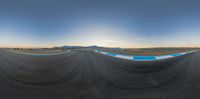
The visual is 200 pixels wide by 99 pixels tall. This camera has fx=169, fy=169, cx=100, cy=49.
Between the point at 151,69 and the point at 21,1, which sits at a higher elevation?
the point at 21,1

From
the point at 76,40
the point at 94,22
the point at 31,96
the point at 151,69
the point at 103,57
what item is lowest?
the point at 31,96

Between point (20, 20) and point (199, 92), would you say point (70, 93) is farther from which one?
point (20, 20)

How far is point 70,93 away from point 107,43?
2.73 m

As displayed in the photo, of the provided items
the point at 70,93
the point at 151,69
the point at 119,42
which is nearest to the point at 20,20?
the point at 119,42

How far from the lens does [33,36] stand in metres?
5.32

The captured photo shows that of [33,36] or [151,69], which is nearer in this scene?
[151,69]

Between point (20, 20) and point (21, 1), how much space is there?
2.52 feet

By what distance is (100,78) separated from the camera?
2.71m

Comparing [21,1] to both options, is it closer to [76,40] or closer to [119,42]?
[76,40]

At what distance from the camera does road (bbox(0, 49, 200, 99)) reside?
2688mm

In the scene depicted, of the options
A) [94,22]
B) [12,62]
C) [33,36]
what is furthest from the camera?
[33,36]

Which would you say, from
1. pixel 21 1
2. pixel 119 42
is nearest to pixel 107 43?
pixel 119 42

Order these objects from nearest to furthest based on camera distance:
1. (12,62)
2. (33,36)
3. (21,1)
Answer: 1. (12,62)
2. (21,1)
3. (33,36)

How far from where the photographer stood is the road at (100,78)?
→ 2.69 meters
